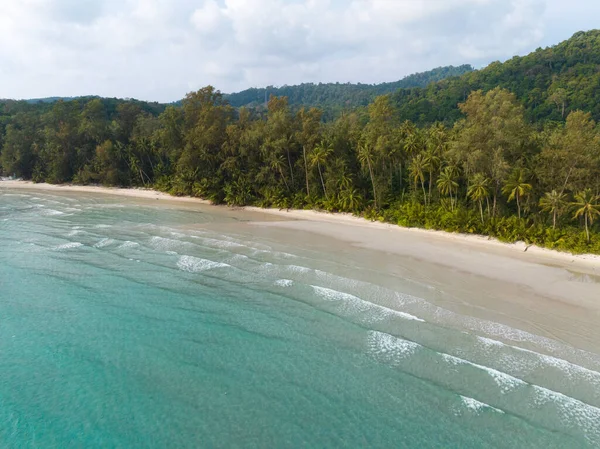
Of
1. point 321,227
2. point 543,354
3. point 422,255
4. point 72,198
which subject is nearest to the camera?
point 543,354

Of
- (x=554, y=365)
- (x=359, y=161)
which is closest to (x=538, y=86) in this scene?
(x=359, y=161)

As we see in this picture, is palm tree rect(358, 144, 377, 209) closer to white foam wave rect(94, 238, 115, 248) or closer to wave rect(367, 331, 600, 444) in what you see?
white foam wave rect(94, 238, 115, 248)

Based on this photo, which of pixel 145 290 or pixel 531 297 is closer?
pixel 531 297

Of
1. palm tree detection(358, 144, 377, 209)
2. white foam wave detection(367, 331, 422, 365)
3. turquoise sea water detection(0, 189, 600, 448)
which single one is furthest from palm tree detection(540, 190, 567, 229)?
white foam wave detection(367, 331, 422, 365)

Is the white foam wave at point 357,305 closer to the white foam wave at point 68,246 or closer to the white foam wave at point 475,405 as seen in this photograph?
the white foam wave at point 475,405

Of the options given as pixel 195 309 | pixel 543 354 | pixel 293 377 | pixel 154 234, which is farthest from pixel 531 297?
pixel 154 234

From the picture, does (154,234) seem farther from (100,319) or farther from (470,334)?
(470,334)

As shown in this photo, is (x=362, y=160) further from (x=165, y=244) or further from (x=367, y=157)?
(x=165, y=244)
